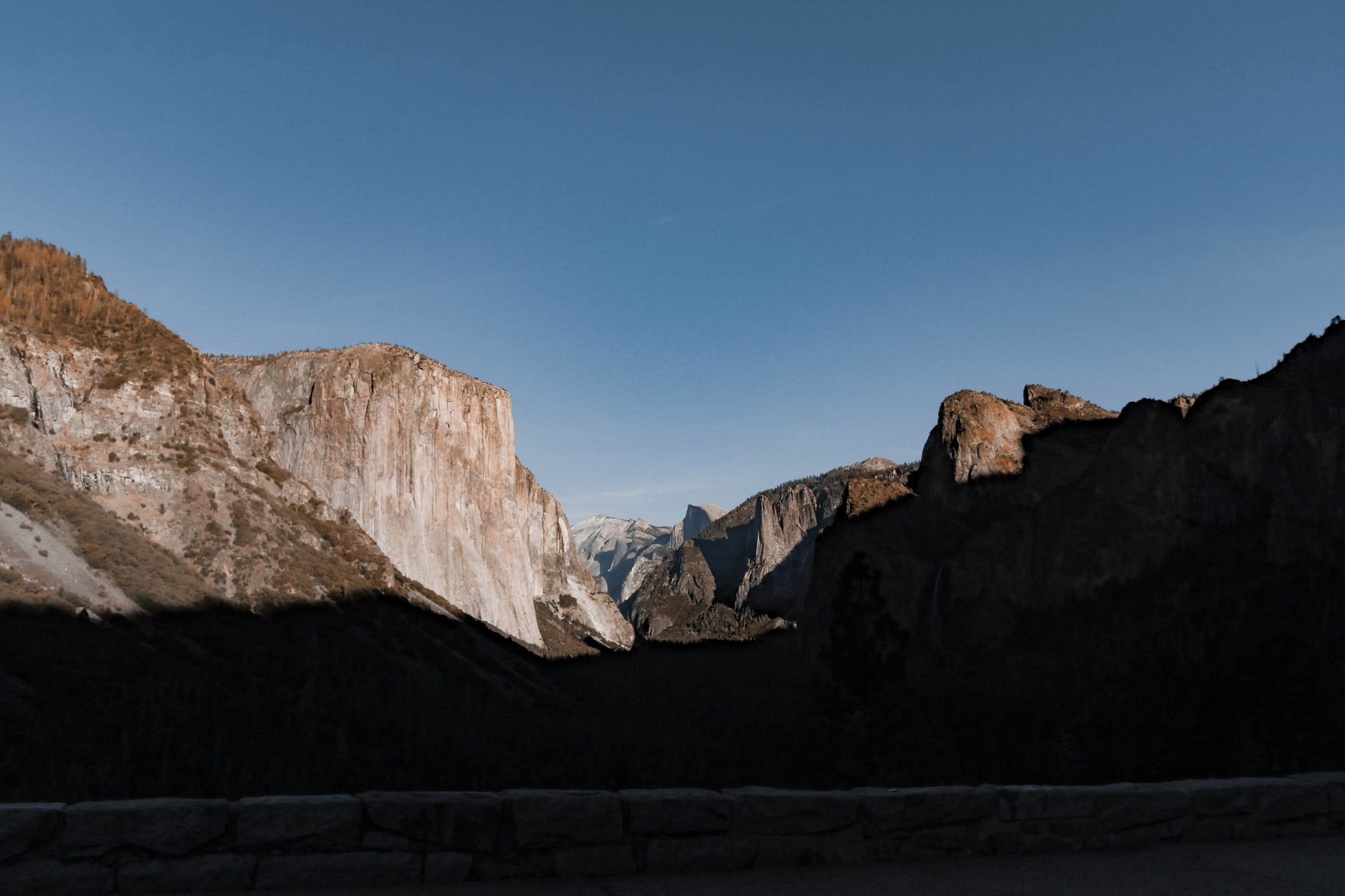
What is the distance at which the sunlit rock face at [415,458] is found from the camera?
79188 millimetres

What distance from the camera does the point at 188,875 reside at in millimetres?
6047

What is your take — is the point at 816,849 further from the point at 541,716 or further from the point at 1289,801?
the point at 541,716

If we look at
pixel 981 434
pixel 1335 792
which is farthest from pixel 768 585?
pixel 1335 792

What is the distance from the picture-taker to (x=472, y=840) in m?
6.61

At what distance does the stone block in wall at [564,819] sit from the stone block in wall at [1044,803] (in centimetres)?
325

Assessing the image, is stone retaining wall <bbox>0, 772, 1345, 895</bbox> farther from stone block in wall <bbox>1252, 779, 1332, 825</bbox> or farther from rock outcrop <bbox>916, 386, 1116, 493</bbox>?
rock outcrop <bbox>916, 386, 1116, 493</bbox>

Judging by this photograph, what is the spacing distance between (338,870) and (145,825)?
4.19 ft

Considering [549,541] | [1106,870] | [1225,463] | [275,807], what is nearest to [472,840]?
[275,807]

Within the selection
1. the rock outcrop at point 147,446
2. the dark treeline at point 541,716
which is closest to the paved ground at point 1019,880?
the dark treeline at point 541,716

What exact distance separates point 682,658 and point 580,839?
9148 centimetres

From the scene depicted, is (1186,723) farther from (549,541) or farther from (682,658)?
(549,541)

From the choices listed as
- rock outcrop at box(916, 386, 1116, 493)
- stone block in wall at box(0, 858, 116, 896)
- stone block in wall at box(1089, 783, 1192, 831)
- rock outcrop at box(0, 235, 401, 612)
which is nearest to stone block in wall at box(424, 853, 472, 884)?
stone block in wall at box(0, 858, 116, 896)

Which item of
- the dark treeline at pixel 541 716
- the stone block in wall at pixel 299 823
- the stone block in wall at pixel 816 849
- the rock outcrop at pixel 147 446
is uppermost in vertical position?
the rock outcrop at pixel 147 446

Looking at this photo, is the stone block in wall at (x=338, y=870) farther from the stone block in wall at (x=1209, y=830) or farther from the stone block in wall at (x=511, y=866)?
the stone block in wall at (x=1209, y=830)
